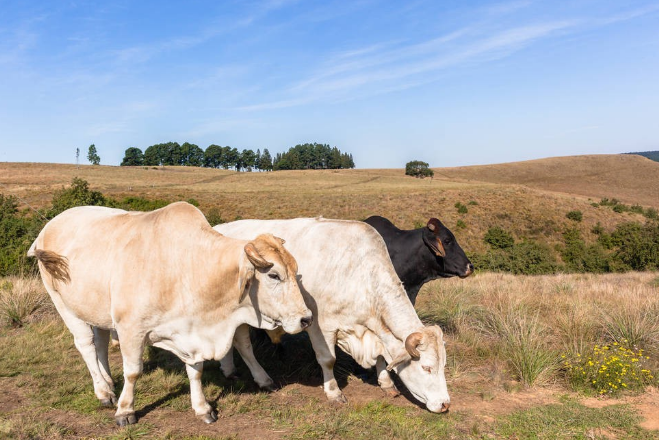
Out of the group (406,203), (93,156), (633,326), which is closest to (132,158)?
(93,156)

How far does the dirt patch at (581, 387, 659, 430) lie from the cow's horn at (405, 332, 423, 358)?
117 inches

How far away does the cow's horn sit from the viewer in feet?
16.6

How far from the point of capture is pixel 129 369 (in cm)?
518

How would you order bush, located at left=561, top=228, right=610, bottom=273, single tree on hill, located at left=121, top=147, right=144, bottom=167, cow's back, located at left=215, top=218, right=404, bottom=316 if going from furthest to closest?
single tree on hill, located at left=121, top=147, right=144, bottom=167
bush, located at left=561, top=228, right=610, bottom=273
cow's back, located at left=215, top=218, right=404, bottom=316

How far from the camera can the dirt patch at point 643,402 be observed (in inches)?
230

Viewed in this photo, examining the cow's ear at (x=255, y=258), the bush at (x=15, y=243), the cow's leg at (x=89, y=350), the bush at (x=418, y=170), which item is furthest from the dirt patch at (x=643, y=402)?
the bush at (x=418, y=170)

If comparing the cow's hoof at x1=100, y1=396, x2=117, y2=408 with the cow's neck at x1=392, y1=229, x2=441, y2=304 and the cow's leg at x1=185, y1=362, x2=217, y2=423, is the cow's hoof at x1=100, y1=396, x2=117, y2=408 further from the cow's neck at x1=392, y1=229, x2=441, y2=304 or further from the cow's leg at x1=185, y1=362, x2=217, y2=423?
the cow's neck at x1=392, y1=229, x2=441, y2=304

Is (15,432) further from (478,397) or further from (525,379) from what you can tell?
(525,379)

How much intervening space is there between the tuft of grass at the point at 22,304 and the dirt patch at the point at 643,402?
10.5 metres

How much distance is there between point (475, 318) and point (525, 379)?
9.21 ft

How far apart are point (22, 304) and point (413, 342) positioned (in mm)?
8902

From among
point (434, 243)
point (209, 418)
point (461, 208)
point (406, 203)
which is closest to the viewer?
point (209, 418)

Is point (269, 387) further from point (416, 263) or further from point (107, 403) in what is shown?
point (416, 263)

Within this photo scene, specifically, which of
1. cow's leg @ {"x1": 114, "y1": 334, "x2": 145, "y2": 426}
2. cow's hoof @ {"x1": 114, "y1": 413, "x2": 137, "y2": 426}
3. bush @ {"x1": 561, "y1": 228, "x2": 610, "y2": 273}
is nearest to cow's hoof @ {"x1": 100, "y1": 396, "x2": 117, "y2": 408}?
cow's leg @ {"x1": 114, "y1": 334, "x2": 145, "y2": 426}
